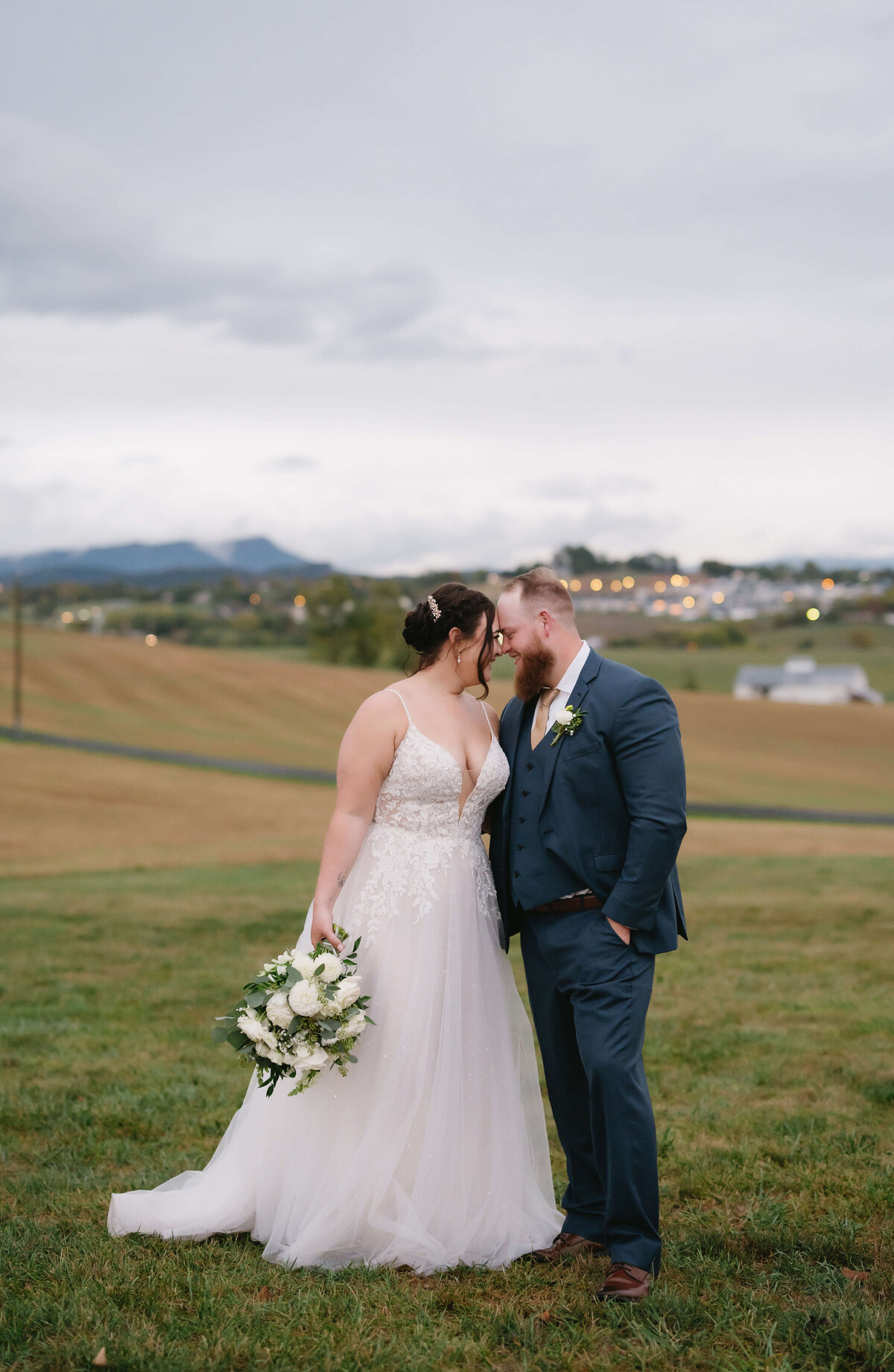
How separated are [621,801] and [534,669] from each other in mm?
626

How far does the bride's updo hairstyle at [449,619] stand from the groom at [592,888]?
0.54 feet

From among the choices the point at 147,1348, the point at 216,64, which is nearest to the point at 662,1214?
the point at 147,1348

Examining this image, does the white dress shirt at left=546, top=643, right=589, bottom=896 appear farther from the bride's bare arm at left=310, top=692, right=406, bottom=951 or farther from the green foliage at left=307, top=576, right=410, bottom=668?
the green foliage at left=307, top=576, right=410, bottom=668

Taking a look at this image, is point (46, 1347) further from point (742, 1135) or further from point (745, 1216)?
point (742, 1135)

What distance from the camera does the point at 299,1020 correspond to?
A: 4.11m

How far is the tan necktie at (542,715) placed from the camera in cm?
438

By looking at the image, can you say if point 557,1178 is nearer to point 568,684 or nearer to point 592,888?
point 592,888

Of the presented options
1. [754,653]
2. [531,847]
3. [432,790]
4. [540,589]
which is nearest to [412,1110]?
[531,847]

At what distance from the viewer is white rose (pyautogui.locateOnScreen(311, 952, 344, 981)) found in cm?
413

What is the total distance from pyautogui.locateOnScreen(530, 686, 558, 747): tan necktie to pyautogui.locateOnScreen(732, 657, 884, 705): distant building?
81.1 meters

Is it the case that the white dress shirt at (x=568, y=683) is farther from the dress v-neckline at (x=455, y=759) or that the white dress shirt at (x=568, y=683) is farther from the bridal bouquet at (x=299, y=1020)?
the bridal bouquet at (x=299, y=1020)

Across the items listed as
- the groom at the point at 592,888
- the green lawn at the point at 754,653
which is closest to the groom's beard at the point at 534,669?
the groom at the point at 592,888

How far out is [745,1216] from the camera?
455 centimetres

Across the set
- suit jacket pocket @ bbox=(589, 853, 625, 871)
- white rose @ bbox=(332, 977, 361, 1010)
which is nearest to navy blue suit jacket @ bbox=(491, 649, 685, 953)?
suit jacket pocket @ bbox=(589, 853, 625, 871)
